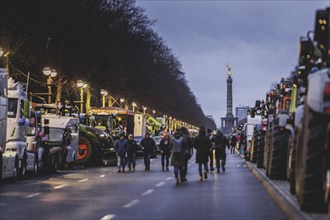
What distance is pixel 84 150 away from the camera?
4909cm

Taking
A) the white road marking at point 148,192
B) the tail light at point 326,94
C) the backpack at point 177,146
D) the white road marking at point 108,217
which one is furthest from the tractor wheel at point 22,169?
the tail light at point 326,94

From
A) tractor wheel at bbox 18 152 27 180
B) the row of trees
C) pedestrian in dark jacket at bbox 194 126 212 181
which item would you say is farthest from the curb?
the row of trees

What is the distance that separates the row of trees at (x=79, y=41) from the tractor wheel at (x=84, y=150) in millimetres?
8807

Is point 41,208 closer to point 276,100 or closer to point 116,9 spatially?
point 276,100

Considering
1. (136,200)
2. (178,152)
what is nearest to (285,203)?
(136,200)

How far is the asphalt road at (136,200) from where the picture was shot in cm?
1775

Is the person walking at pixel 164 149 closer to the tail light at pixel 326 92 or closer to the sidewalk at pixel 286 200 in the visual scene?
the sidewalk at pixel 286 200

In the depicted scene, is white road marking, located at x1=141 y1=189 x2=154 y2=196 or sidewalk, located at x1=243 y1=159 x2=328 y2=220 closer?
sidewalk, located at x1=243 y1=159 x2=328 y2=220

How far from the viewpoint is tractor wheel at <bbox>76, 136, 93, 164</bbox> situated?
1924 inches

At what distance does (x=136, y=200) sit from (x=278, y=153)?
4260mm

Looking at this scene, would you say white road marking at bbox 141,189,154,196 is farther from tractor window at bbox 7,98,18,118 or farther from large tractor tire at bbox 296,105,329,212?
large tractor tire at bbox 296,105,329,212

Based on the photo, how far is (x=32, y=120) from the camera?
3353 cm

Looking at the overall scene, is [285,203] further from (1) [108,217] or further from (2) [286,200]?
(1) [108,217]

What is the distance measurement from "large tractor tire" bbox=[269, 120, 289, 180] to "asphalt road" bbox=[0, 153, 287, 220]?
0.67 metres
